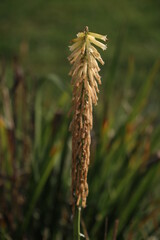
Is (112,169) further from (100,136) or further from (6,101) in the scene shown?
(6,101)

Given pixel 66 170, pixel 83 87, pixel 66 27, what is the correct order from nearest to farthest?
pixel 83 87 < pixel 66 170 < pixel 66 27

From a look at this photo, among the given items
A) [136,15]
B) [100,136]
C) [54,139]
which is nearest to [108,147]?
[100,136]

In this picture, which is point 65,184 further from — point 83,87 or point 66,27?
point 66,27

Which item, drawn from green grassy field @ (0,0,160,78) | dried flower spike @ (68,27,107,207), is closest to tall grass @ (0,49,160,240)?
dried flower spike @ (68,27,107,207)

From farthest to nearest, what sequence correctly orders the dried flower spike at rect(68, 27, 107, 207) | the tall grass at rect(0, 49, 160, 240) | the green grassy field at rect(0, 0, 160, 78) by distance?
the green grassy field at rect(0, 0, 160, 78) < the tall grass at rect(0, 49, 160, 240) < the dried flower spike at rect(68, 27, 107, 207)

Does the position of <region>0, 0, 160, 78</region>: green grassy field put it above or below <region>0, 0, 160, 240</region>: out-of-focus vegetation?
above

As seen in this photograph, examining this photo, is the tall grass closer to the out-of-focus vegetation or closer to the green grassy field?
the out-of-focus vegetation

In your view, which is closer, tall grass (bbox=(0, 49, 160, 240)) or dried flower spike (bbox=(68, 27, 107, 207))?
dried flower spike (bbox=(68, 27, 107, 207))

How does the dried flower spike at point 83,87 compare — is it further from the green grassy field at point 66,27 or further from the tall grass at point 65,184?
the green grassy field at point 66,27

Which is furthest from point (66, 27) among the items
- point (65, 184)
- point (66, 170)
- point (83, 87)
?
point (83, 87)

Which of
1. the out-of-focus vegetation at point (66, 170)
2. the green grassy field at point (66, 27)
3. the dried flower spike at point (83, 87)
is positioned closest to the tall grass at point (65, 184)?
the out-of-focus vegetation at point (66, 170)
